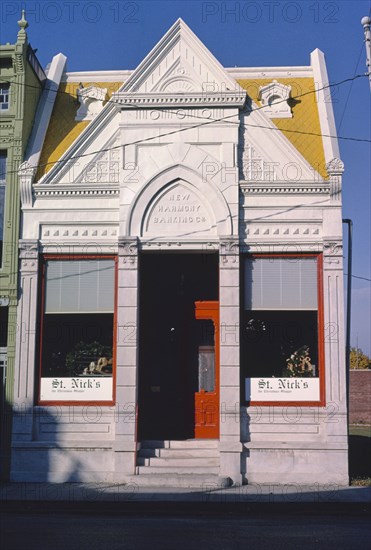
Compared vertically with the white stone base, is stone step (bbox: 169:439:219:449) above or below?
above

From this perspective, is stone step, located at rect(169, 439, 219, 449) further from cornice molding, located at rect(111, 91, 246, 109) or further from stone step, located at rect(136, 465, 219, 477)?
cornice molding, located at rect(111, 91, 246, 109)

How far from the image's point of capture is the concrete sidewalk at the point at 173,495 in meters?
13.8

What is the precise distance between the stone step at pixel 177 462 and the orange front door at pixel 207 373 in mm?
1258

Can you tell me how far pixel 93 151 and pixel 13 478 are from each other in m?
7.79

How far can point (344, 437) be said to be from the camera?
15836 millimetres

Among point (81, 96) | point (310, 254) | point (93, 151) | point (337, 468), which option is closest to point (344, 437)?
point (337, 468)

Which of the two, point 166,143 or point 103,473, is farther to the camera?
point 166,143

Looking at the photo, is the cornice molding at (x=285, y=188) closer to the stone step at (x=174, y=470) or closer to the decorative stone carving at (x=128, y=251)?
the decorative stone carving at (x=128, y=251)

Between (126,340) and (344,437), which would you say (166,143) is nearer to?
(126,340)

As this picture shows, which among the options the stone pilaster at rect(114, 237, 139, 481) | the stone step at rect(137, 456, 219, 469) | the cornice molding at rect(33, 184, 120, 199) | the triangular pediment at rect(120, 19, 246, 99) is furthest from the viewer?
the triangular pediment at rect(120, 19, 246, 99)

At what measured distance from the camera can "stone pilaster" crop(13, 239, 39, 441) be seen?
16.3 metres

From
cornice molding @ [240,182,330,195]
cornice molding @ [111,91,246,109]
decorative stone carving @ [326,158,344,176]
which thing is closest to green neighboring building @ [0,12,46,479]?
cornice molding @ [111,91,246,109]

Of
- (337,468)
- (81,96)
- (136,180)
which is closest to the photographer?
(337,468)

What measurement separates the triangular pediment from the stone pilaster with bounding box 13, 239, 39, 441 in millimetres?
4627
